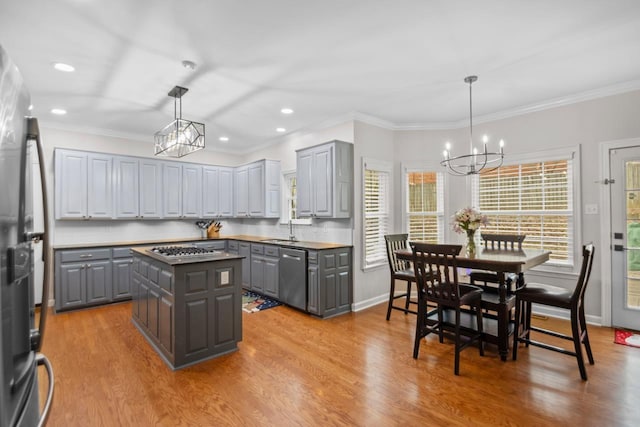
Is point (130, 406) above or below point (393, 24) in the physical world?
below

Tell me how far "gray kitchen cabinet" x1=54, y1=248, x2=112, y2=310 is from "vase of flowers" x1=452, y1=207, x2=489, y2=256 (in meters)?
4.85

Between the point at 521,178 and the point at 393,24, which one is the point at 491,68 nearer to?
the point at 393,24

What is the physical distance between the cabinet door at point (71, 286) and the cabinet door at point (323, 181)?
136 inches

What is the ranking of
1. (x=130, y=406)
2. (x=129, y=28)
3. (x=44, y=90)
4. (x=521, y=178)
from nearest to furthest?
(x=130, y=406)
(x=129, y=28)
(x=44, y=90)
(x=521, y=178)

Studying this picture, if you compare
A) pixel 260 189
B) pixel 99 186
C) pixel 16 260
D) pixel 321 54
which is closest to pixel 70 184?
pixel 99 186

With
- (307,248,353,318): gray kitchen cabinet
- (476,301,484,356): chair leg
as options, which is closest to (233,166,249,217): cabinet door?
(307,248,353,318): gray kitchen cabinet

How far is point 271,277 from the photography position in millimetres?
4965

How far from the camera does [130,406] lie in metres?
2.34

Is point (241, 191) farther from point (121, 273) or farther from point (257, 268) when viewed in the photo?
point (121, 273)

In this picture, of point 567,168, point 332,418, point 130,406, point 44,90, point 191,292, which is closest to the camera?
point 332,418

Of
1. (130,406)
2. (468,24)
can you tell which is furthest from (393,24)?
(130,406)

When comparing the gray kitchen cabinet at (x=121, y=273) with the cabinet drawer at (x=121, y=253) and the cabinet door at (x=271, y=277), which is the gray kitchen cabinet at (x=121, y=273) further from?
the cabinet door at (x=271, y=277)

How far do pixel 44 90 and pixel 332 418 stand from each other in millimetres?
4455

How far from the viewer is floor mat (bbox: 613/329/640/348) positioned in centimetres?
329
